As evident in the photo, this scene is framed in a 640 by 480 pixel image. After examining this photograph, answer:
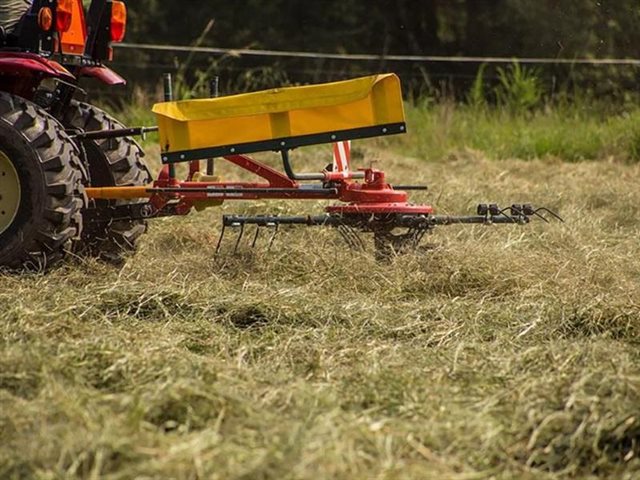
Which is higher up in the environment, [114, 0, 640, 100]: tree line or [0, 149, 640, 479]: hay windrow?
[0, 149, 640, 479]: hay windrow

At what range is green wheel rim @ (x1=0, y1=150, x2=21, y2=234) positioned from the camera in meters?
5.34

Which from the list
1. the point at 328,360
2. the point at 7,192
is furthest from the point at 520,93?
the point at 328,360

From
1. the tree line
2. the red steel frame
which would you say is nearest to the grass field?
the red steel frame

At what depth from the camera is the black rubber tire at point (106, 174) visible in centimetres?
583

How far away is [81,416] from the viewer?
329cm

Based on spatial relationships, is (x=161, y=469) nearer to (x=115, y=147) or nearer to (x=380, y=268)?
(x=380, y=268)

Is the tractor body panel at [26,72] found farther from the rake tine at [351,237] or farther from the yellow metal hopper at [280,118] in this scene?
the rake tine at [351,237]

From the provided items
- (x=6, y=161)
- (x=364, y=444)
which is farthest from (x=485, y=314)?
(x=6, y=161)

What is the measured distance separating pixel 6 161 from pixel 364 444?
8.86ft

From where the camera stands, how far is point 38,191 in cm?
525

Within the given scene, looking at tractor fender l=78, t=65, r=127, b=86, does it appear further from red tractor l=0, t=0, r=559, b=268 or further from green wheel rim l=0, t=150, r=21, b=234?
green wheel rim l=0, t=150, r=21, b=234

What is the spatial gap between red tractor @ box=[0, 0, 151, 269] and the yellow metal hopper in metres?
0.46

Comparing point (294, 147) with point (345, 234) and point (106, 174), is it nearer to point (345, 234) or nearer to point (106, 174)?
point (345, 234)

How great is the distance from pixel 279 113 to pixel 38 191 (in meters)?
1.04
